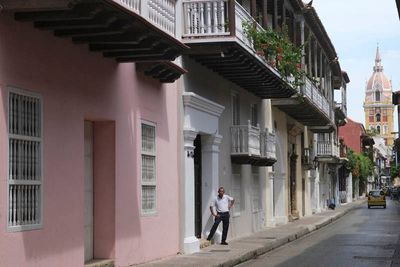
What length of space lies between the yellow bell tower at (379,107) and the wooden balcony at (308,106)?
156 meters

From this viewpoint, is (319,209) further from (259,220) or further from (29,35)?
(29,35)

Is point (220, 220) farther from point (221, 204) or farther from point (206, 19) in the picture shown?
point (206, 19)

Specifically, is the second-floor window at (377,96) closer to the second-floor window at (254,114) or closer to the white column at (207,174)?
the second-floor window at (254,114)

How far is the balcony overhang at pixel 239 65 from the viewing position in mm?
16734

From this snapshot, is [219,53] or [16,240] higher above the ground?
[219,53]

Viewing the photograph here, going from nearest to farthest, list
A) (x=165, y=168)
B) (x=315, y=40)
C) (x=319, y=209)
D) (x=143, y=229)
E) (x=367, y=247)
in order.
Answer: (x=143, y=229) → (x=165, y=168) → (x=367, y=247) → (x=315, y=40) → (x=319, y=209)

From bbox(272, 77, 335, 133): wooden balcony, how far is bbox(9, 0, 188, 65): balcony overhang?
1328cm

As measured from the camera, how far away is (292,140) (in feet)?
111

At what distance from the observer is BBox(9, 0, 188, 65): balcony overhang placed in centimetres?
944

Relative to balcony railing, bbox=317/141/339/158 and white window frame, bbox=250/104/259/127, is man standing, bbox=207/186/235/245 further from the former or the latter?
balcony railing, bbox=317/141/339/158

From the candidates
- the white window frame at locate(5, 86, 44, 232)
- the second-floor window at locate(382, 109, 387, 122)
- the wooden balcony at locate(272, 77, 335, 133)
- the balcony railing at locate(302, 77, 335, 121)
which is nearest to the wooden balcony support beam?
the white window frame at locate(5, 86, 44, 232)

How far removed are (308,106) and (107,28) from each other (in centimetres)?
1990

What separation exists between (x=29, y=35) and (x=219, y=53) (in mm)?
7564

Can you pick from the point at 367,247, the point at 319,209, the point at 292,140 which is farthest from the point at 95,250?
the point at 319,209
